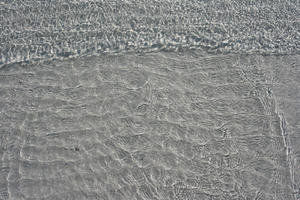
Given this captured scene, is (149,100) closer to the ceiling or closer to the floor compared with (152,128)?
closer to the ceiling

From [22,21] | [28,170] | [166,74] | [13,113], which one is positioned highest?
[22,21]

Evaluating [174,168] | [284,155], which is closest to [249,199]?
[284,155]

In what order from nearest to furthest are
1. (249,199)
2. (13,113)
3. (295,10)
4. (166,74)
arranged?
1. (249,199)
2. (13,113)
3. (166,74)
4. (295,10)

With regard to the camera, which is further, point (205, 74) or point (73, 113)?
point (205, 74)

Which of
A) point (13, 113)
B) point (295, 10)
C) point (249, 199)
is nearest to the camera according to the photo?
point (249, 199)

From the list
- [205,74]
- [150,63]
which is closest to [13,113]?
[150,63]

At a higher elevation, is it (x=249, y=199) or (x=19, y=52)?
(x=19, y=52)

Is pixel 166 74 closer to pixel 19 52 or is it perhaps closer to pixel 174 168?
pixel 174 168
